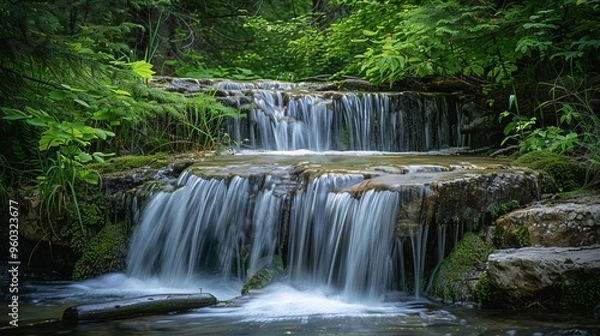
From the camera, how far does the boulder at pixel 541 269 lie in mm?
4895

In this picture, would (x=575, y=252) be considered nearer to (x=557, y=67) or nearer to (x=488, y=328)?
(x=488, y=328)

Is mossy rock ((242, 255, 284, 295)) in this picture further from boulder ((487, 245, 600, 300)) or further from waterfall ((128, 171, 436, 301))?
boulder ((487, 245, 600, 300))

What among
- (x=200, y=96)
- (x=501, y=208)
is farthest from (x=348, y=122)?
(x=501, y=208)

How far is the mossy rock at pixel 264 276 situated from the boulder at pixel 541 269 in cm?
195

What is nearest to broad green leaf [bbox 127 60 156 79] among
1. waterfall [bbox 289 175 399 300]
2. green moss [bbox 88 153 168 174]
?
green moss [bbox 88 153 168 174]

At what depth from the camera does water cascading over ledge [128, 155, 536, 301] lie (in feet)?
19.0

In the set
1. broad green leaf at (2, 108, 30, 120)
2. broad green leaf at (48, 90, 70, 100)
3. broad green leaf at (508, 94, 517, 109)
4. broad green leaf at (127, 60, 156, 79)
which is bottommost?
broad green leaf at (2, 108, 30, 120)

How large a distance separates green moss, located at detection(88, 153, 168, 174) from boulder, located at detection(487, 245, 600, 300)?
13.4 feet

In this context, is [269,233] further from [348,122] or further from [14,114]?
[348,122]

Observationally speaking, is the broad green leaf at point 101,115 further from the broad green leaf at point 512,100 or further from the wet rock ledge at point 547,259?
the broad green leaf at point 512,100

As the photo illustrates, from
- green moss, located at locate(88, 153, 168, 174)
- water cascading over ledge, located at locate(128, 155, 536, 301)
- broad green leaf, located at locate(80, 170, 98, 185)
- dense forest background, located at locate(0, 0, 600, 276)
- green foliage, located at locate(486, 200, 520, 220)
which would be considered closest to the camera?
dense forest background, located at locate(0, 0, 600, 276)

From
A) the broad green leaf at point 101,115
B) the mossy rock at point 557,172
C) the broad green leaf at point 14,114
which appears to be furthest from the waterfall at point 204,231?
the mossy rock at point 557,172

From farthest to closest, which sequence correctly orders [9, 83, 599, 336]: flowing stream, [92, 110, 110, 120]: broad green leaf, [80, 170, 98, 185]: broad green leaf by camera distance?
[92, 110, 110, 120]: broad green leaf < [80, 170, 98, 185]: broad green leaf < [9, 83, 599, 336]: flowing stream

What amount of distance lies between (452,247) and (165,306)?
97.3 inches
